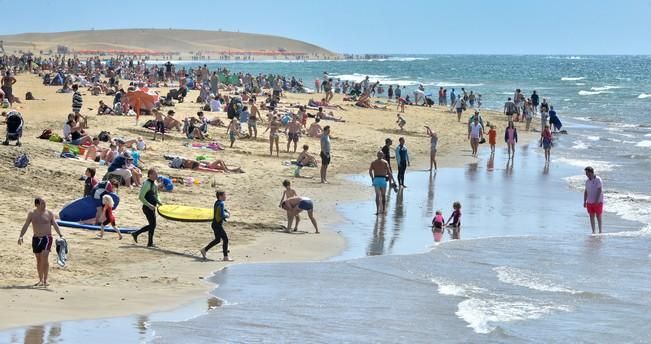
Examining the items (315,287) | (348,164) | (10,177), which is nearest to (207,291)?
(315,287)

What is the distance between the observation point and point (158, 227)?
1698 centimetres

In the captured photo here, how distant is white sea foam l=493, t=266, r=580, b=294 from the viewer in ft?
46.9

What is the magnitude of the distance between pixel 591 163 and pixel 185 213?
1747 cm

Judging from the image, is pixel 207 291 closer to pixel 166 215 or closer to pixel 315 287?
pixel 315 287

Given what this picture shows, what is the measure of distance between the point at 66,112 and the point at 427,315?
72.7 feet

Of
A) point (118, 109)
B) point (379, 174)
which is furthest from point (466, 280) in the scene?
point (118, 109)

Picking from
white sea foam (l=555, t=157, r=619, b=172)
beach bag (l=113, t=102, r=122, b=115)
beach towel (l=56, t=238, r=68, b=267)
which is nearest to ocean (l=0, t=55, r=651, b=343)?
beach towel (l=56, t=238, r=68, b=267)

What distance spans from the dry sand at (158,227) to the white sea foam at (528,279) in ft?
9.07

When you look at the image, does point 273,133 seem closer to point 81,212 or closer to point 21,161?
point 21,161

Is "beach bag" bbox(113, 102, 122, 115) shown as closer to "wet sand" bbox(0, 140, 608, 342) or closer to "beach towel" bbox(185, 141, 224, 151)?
"beach towel" bbox(185, 141, 224, 151)

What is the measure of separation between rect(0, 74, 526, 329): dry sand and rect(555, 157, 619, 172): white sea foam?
3.06 meters

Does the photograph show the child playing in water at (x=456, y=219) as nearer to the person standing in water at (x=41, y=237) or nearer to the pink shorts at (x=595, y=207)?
the pink shorts at (x=595, y=207)

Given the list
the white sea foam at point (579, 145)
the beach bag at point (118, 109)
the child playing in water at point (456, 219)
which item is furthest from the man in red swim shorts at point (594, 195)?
the white sea foam at point (579, 145)

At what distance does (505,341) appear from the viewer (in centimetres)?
1154
